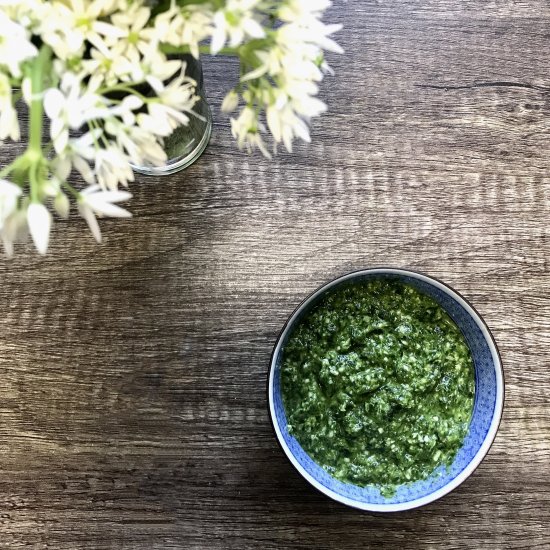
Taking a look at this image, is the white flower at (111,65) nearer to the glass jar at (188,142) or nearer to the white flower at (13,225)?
the white flower at (13,225)

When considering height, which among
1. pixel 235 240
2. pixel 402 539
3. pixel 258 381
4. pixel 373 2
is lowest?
pixel 402 539

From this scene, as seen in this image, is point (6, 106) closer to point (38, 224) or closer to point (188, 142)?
point (38, 224)

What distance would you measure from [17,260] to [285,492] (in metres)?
0.52

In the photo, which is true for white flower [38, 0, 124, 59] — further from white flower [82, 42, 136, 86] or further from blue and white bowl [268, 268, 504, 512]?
blue and white bowl [268, 268, 504, 512]

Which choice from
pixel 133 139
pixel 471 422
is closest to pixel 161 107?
pixel 133 139

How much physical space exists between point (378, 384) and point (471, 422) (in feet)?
0.46

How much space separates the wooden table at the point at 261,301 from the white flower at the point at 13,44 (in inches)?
19.2

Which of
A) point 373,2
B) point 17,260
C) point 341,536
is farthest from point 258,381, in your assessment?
point 373,2

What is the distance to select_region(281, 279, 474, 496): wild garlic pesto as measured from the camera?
3.02 feet

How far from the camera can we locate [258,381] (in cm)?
102

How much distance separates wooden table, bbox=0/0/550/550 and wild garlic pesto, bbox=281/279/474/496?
86 mm

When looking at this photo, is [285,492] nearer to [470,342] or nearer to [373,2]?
[470,342]

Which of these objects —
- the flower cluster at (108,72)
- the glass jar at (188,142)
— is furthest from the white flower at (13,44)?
the glass jar at (188,142)

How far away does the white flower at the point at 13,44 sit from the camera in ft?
1.78
